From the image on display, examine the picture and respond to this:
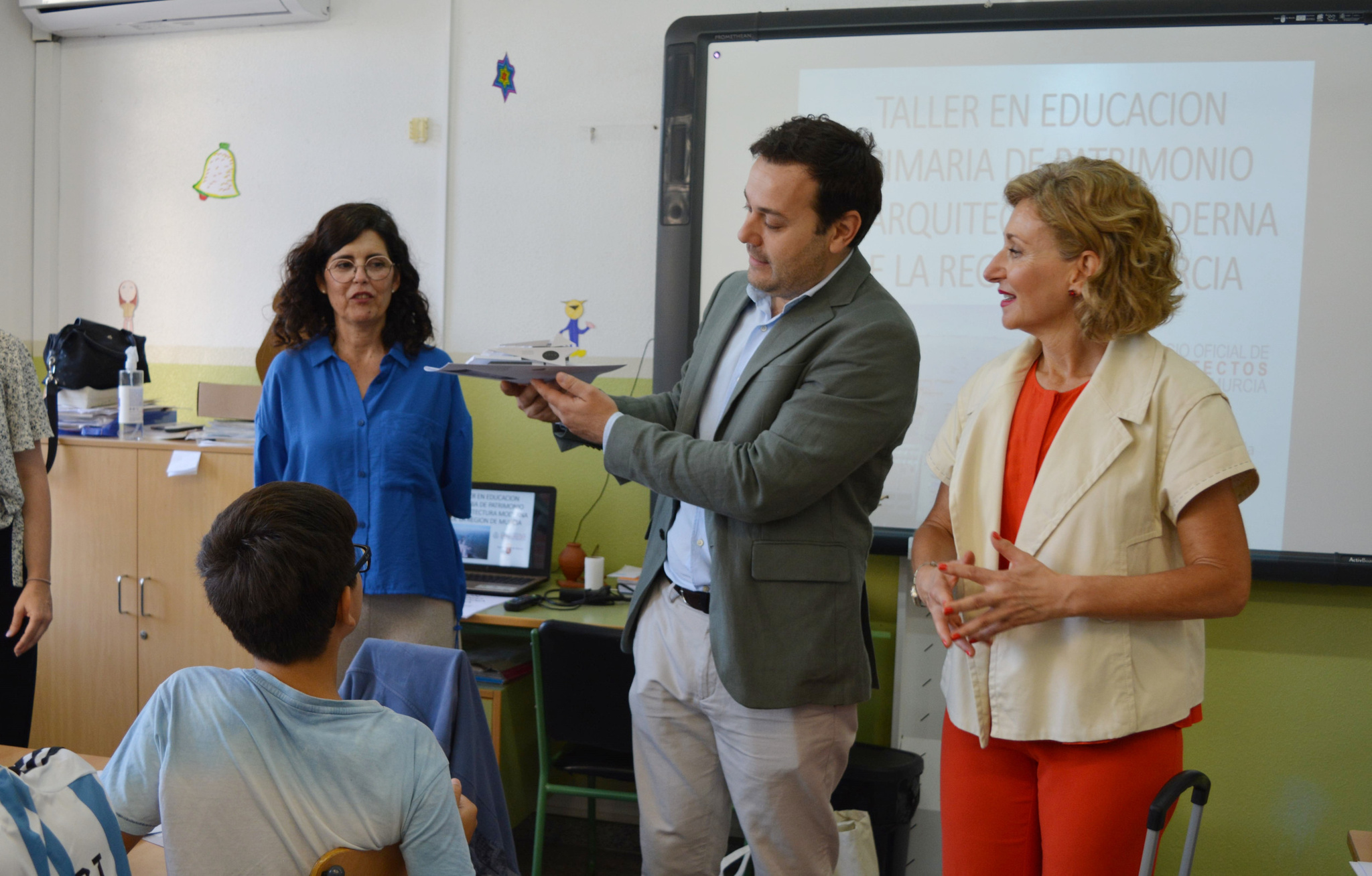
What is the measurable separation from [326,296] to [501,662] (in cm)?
121

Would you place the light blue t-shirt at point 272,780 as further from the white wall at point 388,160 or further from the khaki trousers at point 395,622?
the white wall at point 388,160

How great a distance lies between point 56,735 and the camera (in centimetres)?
303

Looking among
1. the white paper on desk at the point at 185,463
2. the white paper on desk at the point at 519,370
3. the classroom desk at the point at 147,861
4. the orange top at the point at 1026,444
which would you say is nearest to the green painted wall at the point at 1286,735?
the orange top at the point at 1026,444

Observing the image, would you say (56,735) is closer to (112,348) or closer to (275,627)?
A: (112,348)

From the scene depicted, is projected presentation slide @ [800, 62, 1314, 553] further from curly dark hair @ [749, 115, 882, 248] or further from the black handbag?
the black handbag

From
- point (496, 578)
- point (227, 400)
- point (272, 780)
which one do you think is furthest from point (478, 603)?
point (272, 780)

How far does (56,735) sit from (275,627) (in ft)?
8.10

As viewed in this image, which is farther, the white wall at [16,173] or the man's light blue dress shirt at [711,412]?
the white wall at [16,173]

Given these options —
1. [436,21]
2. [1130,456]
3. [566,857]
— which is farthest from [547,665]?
[436,21]

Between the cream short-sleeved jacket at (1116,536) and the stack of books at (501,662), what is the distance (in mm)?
1565

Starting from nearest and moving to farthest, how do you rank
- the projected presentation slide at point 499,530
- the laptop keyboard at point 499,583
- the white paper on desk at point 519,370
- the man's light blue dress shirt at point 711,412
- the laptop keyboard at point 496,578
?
the white paper on desk at point 519,370, the man's light blue dress shirt at point 711,412, the laptop keyboard at point 499,583, the laptop keyboard at point 496,578, the projected presentation slide at point 499,530

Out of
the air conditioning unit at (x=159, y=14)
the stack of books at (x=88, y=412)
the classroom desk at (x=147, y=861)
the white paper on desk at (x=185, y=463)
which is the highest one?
the air conditioning unit at (x=159, y=14)

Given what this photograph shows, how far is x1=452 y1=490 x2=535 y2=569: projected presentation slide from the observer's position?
3158mm

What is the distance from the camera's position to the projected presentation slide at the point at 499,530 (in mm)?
3158
